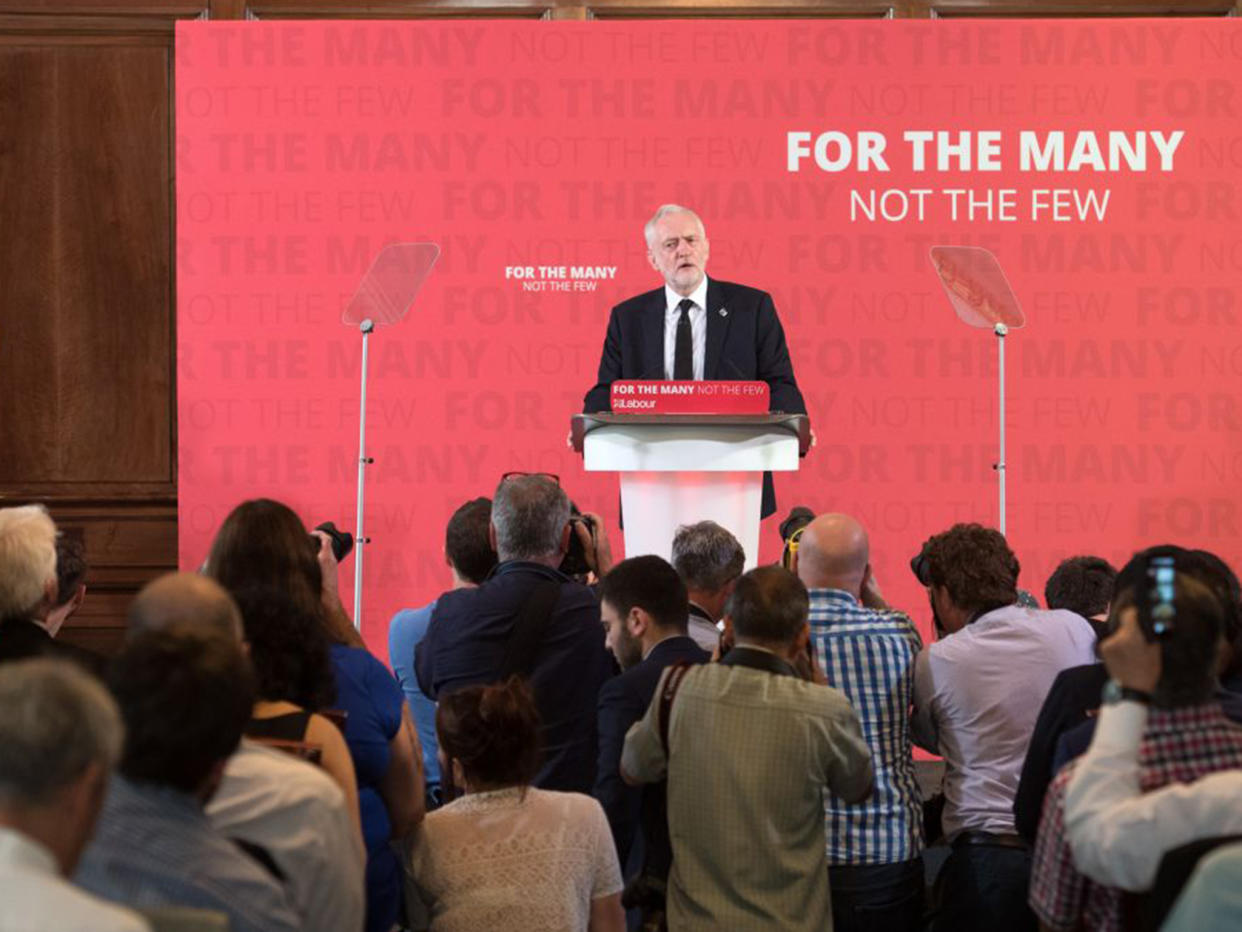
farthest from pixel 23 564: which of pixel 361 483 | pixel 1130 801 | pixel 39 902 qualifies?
pixel 361 483

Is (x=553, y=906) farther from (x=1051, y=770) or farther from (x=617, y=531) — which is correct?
(x=617, y=531)

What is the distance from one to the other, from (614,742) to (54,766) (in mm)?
1541

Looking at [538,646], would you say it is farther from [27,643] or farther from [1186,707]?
[1186,707]

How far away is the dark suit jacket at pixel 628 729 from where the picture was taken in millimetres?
2766

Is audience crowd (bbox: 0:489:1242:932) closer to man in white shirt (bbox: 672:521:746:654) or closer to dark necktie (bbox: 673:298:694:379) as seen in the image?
man in white shirt (bbox: 672:521:746:654)

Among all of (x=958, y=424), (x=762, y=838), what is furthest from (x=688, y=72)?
(x=762, y=838)

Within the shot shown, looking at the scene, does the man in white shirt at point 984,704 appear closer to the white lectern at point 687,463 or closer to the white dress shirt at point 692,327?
the white lectern at point 687,463

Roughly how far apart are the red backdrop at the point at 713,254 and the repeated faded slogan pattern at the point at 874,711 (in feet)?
11.8

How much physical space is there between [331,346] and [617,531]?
4.78ft

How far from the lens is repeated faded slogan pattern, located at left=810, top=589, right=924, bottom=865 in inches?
115

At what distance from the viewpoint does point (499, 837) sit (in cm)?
250

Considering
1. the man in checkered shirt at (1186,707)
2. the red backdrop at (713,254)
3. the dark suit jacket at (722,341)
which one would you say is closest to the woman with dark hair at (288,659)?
the man in checkered shirt at (1186,707)

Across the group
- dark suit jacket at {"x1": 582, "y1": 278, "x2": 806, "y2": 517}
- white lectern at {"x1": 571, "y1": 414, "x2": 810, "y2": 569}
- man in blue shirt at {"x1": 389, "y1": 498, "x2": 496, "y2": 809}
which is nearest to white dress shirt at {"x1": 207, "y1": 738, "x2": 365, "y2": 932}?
man in blue shirt at {"x1": 389, "y1": 498, "x2": 496, "y2": 809}

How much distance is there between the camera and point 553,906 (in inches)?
97.8
